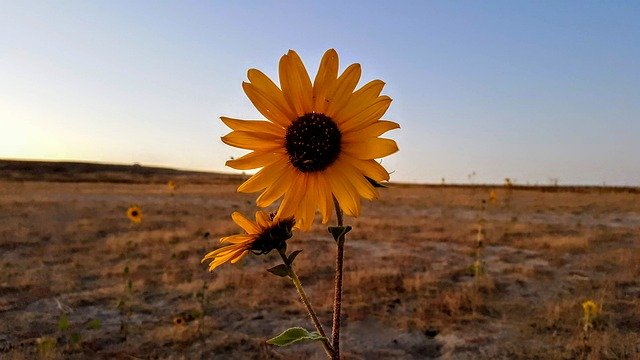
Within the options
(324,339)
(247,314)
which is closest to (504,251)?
(247,314)

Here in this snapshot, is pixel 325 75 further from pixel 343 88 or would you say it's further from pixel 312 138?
pixel 312 138

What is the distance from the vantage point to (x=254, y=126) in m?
1.35

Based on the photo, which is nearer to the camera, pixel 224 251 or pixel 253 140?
pixel 253 140

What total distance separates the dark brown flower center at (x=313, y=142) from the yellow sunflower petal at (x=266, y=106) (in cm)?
3

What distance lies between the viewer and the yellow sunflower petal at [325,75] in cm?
126

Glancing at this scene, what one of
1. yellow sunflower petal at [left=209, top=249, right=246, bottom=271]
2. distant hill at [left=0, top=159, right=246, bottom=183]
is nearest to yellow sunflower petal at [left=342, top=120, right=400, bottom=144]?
yellow sunflower petal at [left=209, top=249, right=246, bottom=271]

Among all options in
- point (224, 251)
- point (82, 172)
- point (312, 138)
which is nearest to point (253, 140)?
point (312, 138)

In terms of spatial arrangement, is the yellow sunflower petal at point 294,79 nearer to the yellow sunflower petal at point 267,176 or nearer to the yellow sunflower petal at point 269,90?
the yellow sunflower petal at point 269,90

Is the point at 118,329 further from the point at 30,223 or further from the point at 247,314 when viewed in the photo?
the point at 30,223

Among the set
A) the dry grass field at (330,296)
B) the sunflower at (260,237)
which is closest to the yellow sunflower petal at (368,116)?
the sunflower at (260,237)

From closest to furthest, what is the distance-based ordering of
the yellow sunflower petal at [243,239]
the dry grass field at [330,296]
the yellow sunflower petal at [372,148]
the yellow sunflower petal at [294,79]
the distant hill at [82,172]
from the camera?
the yellow sunflower petal at [372,148]
the yellow sunflower petal at [294,79]
the yellow sunflower petal at [243,239]
the dry grass field at [330,296]
the distant hill at [82,172]

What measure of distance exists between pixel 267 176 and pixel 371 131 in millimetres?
290

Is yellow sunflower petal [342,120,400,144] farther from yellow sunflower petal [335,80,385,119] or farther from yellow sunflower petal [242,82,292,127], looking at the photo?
yellow sunflower petal [242,82,292,127]

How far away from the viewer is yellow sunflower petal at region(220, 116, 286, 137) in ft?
4.31
